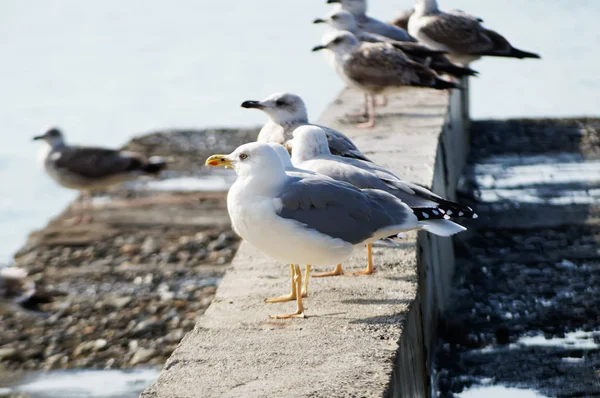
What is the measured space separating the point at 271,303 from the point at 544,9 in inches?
713

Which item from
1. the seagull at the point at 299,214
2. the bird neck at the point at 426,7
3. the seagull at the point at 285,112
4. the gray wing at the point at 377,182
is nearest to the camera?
the seagull at the point at 299,214

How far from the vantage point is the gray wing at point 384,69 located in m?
8.24

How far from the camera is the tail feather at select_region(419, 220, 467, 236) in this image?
15.1 feet

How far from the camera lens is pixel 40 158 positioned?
1078cm

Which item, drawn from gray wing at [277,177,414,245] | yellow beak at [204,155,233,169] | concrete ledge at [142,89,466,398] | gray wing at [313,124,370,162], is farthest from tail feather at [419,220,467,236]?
gray wing at [313,124,370,162]

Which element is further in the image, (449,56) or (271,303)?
(449,56)

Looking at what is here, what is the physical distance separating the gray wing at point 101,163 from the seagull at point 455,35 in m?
Result: 2.68

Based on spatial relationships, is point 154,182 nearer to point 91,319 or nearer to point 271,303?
point 91,319

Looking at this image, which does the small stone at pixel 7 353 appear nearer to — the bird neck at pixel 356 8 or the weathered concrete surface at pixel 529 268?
the weathered concrete surface at pixel 529 268

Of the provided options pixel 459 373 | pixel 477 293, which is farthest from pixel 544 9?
pixel 459 373

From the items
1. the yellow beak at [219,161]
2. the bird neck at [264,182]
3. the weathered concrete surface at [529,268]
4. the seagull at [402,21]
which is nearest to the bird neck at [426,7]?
the weathered concrete surface at [529,268]

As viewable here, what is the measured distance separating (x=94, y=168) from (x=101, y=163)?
75 millimetres

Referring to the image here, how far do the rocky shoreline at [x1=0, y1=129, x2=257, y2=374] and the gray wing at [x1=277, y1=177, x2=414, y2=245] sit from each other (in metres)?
2.36

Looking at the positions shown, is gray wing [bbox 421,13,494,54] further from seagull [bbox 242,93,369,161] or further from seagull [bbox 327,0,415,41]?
seagull [bbox 242,93,369,161]
